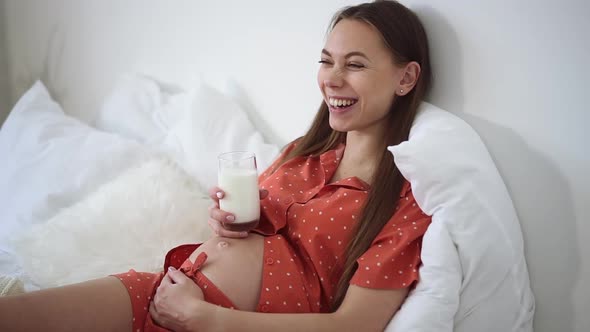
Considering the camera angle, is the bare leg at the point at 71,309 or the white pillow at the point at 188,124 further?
the white pillow at the point at 188,124

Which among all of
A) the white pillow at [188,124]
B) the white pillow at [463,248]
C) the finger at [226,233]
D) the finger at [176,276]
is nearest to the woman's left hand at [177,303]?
the finger at [176,276]

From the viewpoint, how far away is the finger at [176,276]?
1273 millimetres

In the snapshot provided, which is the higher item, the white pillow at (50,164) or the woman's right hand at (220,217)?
the woman's right hand at (220,217)

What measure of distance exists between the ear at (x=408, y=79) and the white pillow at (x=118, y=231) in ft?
2.48

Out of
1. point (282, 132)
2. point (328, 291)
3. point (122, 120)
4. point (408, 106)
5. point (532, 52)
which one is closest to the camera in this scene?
point (532, 52)

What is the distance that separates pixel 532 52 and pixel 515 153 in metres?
0.23

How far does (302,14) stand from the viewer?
73.5 inches

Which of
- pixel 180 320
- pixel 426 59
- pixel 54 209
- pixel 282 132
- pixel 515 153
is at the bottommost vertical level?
pixel 54 209

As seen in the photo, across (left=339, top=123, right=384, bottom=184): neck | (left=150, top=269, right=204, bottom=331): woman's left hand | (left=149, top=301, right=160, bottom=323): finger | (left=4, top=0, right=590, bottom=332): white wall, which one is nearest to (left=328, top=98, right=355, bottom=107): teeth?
(left=339, top=123, right=384, bottom=184): neck

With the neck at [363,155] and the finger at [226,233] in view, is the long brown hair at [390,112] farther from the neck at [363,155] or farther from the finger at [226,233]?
the finger at [226,233]

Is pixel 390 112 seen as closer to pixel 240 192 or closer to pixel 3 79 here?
pixel 240 192

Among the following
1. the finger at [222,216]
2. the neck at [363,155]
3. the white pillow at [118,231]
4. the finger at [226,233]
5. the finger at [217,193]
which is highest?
the neck at [363,155]

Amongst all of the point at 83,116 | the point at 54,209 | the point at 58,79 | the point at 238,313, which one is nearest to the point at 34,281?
the point at 54,209

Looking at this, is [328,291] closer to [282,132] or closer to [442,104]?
[442,104]
